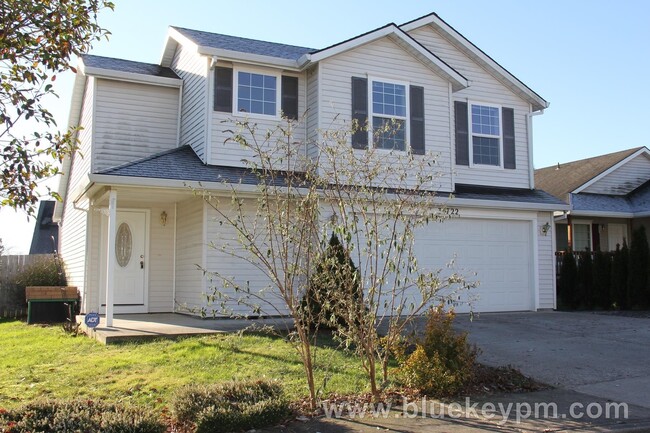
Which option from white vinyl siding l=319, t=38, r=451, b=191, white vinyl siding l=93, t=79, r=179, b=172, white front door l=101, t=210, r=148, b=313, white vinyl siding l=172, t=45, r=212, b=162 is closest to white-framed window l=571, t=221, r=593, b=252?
white vinyl siding l=319, t=38, r=451, b=191

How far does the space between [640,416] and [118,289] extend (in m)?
11.0

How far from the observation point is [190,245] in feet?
44.1

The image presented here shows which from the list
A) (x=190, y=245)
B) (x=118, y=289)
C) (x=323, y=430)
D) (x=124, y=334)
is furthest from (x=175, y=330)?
(x=323, y=430)

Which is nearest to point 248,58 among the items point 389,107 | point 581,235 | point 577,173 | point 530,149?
point 389,107

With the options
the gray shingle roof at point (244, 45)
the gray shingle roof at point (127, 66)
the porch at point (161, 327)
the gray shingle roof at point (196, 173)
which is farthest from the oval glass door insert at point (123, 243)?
the gray shingle roof at point (244, 45)

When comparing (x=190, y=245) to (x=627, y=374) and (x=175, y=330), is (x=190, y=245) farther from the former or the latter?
(x=627, y=374)

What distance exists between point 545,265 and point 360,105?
614 cm

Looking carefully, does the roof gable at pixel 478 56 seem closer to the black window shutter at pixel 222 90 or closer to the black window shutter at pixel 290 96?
the black window shutter at pixel 290 96

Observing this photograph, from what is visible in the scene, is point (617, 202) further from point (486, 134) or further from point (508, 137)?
point (486, 134)

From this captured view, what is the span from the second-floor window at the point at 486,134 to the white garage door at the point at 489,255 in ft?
6.11

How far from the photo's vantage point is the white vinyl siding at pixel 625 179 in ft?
70.5

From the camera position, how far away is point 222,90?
13.5m

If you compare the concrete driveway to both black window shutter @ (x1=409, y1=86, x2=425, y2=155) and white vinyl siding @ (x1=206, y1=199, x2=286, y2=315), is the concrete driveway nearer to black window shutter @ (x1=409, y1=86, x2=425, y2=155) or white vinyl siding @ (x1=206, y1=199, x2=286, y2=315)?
black window shutter @ (x1=409, y1=86, x2=425, y2=155)

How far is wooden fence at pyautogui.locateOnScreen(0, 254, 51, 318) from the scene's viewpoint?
17172 millimetres
